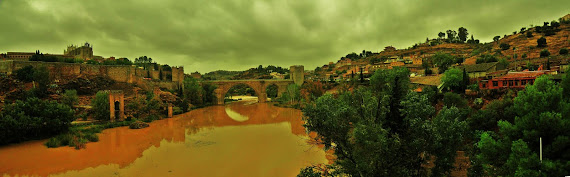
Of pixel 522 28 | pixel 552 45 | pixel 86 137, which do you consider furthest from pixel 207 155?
pixel 522 28

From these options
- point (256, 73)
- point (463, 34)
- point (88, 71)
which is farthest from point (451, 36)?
point (88, 71)

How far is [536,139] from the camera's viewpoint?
6.66 metres

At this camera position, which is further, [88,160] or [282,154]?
[282,154]

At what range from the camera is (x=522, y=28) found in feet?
212

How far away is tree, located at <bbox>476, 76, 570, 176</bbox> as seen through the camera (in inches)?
238

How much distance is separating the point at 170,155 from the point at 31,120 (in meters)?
9.52

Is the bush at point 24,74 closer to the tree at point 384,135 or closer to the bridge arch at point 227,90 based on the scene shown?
the bridge arch at point 227,90

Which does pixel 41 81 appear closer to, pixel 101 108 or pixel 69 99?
pixel 69 99

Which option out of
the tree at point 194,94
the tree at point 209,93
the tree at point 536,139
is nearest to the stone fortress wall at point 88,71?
the tree at point 194,94

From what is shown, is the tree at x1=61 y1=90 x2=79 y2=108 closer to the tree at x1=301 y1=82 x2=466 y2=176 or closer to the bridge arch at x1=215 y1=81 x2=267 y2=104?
the bridge arch at x1=215 y1=81 x2=267 y2=104

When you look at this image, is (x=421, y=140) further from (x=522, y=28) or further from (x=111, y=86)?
(x=522, y=28)

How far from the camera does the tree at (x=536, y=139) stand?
6055 mm

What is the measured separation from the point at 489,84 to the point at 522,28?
68224 millimetres

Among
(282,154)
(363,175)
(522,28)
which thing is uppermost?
(522,28)
